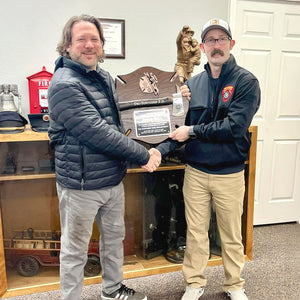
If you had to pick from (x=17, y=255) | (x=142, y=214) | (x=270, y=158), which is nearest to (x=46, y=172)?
(x=17, y=255)

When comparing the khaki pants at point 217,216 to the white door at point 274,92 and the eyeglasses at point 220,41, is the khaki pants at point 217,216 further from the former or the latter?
the white door at point 274,92

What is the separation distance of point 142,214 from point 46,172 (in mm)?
727

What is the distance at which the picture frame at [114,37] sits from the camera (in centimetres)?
236

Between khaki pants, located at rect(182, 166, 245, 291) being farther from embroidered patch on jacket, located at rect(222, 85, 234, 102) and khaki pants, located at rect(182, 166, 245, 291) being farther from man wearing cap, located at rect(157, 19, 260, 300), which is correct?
embroidered patch on jacket, located at rect(222, 85, 234, 102)

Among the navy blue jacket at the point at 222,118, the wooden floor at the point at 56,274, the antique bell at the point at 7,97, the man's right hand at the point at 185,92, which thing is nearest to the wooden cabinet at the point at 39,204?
the wooden floor at the point at 56,274

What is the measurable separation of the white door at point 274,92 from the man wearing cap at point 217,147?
42.4 inches

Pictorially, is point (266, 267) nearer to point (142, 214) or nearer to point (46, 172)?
point (142, 214)

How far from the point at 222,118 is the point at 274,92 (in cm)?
135

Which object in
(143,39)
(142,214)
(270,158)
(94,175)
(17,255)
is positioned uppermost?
(143,39)

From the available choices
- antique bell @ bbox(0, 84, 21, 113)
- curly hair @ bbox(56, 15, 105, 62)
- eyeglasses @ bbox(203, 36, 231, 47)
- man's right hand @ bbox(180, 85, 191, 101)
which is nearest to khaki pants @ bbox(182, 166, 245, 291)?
man's right hand @ bbox(180, 85, 191, 101)

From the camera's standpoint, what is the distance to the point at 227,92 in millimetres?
1713

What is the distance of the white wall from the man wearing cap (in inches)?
29.1

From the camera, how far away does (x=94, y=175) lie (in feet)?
5.19

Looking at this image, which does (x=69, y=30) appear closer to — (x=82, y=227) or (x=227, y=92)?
(x=227, y=92)
